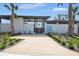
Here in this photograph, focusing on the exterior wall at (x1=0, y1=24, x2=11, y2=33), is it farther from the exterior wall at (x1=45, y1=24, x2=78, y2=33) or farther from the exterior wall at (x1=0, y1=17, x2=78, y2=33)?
the exterior wall at (x1=45, y1=24, x2=78, y2=33)

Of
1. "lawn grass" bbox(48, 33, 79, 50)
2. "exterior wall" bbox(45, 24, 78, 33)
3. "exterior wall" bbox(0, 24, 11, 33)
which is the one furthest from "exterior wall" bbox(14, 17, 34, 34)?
"lawn grass" bbox(48, 33, 79, 50)

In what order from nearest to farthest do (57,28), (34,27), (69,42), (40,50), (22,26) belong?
(40,50), (69,42), (34,27), (22,26), (57,28)

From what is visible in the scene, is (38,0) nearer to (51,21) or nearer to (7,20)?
(7,20)

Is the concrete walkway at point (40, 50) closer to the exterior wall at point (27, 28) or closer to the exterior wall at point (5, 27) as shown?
the exterior wall at point (27, 28)

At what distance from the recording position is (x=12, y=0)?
1180 centimetres

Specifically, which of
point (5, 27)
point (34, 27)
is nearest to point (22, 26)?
point (34, 27)

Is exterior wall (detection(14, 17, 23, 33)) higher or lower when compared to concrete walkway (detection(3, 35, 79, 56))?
higher

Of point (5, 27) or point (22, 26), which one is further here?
point (22, 26)

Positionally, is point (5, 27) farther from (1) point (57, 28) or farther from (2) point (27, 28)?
(1) point (57, 28)

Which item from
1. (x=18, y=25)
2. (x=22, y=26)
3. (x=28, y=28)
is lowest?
(x=28, y=28)

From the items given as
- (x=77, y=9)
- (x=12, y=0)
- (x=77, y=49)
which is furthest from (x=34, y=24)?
(x=12, y=0)

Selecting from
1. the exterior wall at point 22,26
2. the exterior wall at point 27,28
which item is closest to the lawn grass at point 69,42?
the exterior wall at point 27,28

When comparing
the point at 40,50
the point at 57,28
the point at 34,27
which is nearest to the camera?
the point at 40,50

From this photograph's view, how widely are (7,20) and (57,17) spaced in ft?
22.5
